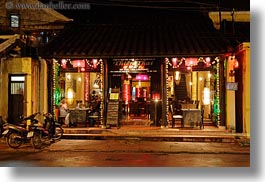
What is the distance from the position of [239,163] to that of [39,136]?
7.97 meters

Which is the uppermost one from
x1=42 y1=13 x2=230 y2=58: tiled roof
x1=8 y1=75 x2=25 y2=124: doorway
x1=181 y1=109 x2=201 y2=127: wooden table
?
x1=42 y1=13 x2=230 y2=58: tiled roof

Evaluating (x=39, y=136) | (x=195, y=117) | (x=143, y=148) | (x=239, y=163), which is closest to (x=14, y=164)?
(x=39, y=136)

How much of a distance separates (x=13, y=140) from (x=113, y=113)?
18.2ft

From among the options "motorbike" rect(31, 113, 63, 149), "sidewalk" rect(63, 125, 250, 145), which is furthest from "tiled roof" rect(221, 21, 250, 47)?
"motorbike" rect(31, 113, 63, 149)

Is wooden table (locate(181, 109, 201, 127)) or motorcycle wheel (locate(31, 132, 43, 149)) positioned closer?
motorcycle wheel (locate(31, 132, 43, 149))

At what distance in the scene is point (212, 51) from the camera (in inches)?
732

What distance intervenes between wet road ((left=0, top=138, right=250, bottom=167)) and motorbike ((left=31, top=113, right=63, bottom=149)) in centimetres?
35

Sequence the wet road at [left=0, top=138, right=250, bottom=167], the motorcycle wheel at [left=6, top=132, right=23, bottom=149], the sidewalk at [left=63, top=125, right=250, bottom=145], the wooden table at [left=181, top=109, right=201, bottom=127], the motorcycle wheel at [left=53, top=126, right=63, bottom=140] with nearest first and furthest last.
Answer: the wet road at [left=0, top=138, right=250, bottom=167] → the motorcycle wheel at [left=6, top=132, right=23, bottom=149] → the sidewalk at [left=63, top=125, right=250, bottom=145] → the motorcycle wheel at [left=53, top=126, right=63, bottom=140] → the wooden table at [left=181, top=109, right=201, bottom=127]

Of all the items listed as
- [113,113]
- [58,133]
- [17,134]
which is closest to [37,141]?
[17,134]

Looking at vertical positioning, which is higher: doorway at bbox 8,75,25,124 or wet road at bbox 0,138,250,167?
doorway at bbox 8,75,25,124

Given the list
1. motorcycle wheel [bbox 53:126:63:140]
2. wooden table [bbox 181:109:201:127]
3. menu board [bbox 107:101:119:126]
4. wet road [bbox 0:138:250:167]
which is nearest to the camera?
wet road [bbox 0:138:250:167]

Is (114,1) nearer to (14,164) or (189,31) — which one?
(189,31)

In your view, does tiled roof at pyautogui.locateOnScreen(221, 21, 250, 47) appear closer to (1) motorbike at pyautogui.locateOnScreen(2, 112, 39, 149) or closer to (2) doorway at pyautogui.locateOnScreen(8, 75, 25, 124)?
(1) motorbike at pyautogui.locateOnScreen(2, 112, 39, 149)

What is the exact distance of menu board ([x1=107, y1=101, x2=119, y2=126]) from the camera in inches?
782
